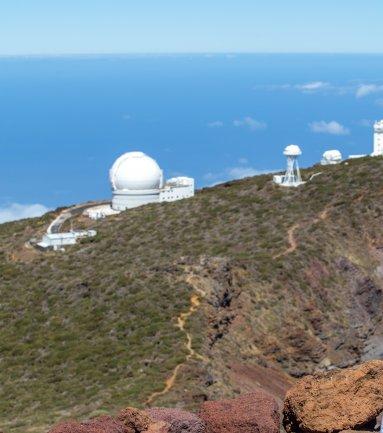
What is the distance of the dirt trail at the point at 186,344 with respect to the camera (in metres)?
25.6

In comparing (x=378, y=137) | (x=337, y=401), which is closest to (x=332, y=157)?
(x=378, y=137)

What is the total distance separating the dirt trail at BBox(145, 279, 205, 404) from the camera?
25641mm

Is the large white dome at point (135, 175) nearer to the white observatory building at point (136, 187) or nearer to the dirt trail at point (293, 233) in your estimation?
the white observatory building at point (136, 187)

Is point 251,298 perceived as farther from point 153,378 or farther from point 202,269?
point 153,378

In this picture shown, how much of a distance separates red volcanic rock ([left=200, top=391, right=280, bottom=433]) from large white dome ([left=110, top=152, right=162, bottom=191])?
148 ft

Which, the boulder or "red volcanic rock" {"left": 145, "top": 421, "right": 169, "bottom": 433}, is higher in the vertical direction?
the boulder

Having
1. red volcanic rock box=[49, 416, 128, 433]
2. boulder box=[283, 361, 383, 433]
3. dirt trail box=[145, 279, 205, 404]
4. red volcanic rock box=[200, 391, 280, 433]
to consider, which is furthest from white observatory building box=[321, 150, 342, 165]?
red volcanic rock box=[49, 416, 128, 433]

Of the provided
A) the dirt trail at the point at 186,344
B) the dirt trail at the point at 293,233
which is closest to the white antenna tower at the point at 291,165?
the dirt trail at the point at 293,233

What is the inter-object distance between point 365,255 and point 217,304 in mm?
12046

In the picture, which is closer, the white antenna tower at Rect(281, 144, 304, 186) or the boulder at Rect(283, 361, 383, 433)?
the boulder at Rect(283, 361, 383, 433)

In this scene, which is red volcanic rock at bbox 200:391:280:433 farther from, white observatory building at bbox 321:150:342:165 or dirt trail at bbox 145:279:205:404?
white observatory building at bbox 321:150:342:165

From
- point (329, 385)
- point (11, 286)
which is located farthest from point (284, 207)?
point (329, 385)

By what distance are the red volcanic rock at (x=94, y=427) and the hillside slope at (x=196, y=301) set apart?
8.79 meters

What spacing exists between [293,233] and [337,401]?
102 ft
